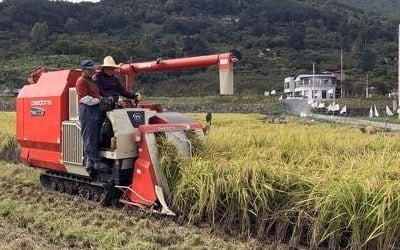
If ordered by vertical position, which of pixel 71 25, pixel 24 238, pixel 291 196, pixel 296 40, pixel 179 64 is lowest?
pixel 24 238

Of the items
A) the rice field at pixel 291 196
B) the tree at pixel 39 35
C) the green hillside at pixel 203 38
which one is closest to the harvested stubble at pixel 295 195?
the rice field at pixel 291 196

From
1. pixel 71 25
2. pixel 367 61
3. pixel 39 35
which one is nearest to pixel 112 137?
pixel 39 35

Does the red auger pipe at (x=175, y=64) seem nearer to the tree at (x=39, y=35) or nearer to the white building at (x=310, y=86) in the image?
the white building at (x=310, y=86)

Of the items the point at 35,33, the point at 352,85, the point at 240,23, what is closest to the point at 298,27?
the point at 240,23

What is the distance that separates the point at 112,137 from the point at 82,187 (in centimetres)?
166

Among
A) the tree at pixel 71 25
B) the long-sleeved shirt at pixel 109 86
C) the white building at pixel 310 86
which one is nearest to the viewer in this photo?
the long-sleeved shirt at pixel 109 86

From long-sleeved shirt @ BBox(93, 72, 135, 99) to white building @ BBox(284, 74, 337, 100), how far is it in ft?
245

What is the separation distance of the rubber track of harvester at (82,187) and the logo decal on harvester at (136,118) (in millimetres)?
1053

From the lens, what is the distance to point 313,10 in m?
153

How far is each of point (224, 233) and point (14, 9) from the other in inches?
4210

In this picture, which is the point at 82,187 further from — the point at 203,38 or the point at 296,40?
the point at 296,40

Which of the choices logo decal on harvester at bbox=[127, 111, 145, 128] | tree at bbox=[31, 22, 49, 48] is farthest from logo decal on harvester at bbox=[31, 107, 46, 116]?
tree at bbox=[31, 22, 49, 48]

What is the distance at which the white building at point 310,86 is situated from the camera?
84.5 m

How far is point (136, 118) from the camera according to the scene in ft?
30.1
